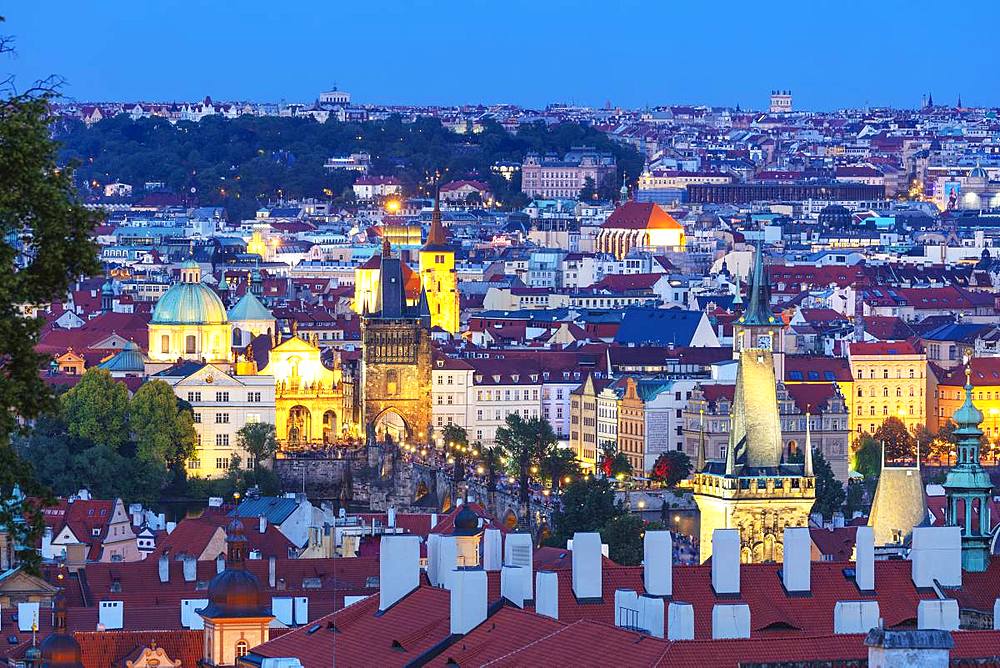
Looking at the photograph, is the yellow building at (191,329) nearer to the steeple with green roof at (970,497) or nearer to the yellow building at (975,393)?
the yellow building at (975,393)

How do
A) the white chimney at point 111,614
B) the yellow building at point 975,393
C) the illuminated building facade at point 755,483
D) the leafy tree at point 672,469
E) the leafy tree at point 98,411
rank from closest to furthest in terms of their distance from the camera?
1. the white chimney at point 111,614
2. the illuminated building facade at point 755,483
3. the leafy tree at point 672,469
4. the leafy tree at point 98,411
5. the yellow building at point 975,393

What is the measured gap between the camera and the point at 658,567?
35.2m

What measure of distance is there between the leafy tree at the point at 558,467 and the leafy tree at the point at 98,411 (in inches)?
458

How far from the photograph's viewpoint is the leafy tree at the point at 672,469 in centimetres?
9350

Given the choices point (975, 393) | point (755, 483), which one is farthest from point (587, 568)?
point (975, 393)

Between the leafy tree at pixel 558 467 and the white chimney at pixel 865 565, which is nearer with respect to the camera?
the white chimney at pixel 865 565

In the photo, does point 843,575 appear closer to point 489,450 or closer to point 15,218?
point 15,218

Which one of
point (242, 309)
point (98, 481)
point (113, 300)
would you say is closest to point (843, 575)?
point (98, 481)

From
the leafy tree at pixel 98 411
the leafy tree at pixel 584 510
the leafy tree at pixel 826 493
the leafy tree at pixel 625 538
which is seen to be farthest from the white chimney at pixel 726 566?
the leafy tree at pixel 98 411

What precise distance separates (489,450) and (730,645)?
7260 cm

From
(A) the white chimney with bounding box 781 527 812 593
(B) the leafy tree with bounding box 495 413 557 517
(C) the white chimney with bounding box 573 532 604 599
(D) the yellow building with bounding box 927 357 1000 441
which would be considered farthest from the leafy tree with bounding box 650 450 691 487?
(C) the white chimney with bounding box 573 532 604 599

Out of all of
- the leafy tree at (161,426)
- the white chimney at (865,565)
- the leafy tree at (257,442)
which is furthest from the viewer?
the leafy tree at (257,442)

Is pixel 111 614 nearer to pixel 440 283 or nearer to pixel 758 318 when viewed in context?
pixel 758 318

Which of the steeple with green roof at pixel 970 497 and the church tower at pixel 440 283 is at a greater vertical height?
the church tower at pixel 440 283
